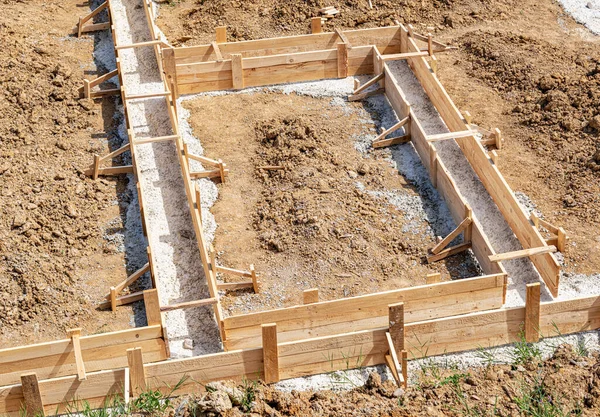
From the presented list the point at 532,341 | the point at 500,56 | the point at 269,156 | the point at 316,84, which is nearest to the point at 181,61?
the point at 316,84

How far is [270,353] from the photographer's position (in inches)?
471

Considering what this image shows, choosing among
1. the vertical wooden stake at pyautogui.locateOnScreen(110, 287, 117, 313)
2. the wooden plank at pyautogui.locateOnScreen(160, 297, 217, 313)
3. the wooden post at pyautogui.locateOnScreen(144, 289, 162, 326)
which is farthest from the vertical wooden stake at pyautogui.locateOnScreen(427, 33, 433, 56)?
the wooden post at pyautogui.locateOnScreen(144, 289, 162, 326)

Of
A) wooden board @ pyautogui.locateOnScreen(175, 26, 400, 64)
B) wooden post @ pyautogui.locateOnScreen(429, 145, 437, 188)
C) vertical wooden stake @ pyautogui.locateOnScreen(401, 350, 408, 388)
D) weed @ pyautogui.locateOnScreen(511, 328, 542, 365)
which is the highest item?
wooden board @ pyautogui.locateOnScreen(175, 26, 400, 64)

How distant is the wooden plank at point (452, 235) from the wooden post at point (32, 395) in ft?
19.8

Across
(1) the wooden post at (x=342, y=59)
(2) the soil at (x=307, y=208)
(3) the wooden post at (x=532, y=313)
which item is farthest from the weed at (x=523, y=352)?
(1) the wooden post at (x=342, y=59)

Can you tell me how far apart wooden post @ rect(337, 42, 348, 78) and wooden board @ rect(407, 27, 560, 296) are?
131 centimetres

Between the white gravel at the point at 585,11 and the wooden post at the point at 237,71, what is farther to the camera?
the white gravel at the point at 585,11

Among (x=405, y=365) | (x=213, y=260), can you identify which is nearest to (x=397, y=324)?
(x=405, y=365)

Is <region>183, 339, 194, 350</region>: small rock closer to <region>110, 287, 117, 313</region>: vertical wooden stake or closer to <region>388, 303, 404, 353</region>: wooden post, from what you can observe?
<region>110, 287, 117, 313</region>: vertical wooden stake

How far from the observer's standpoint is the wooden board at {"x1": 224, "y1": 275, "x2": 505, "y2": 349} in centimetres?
1292

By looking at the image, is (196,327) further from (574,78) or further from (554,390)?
(574,78)

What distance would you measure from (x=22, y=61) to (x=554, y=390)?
12.6m

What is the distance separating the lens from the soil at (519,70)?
1605cm

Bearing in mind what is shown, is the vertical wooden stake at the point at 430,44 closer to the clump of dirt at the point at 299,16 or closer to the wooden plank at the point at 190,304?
the clump of dirt at the point at 299,16
